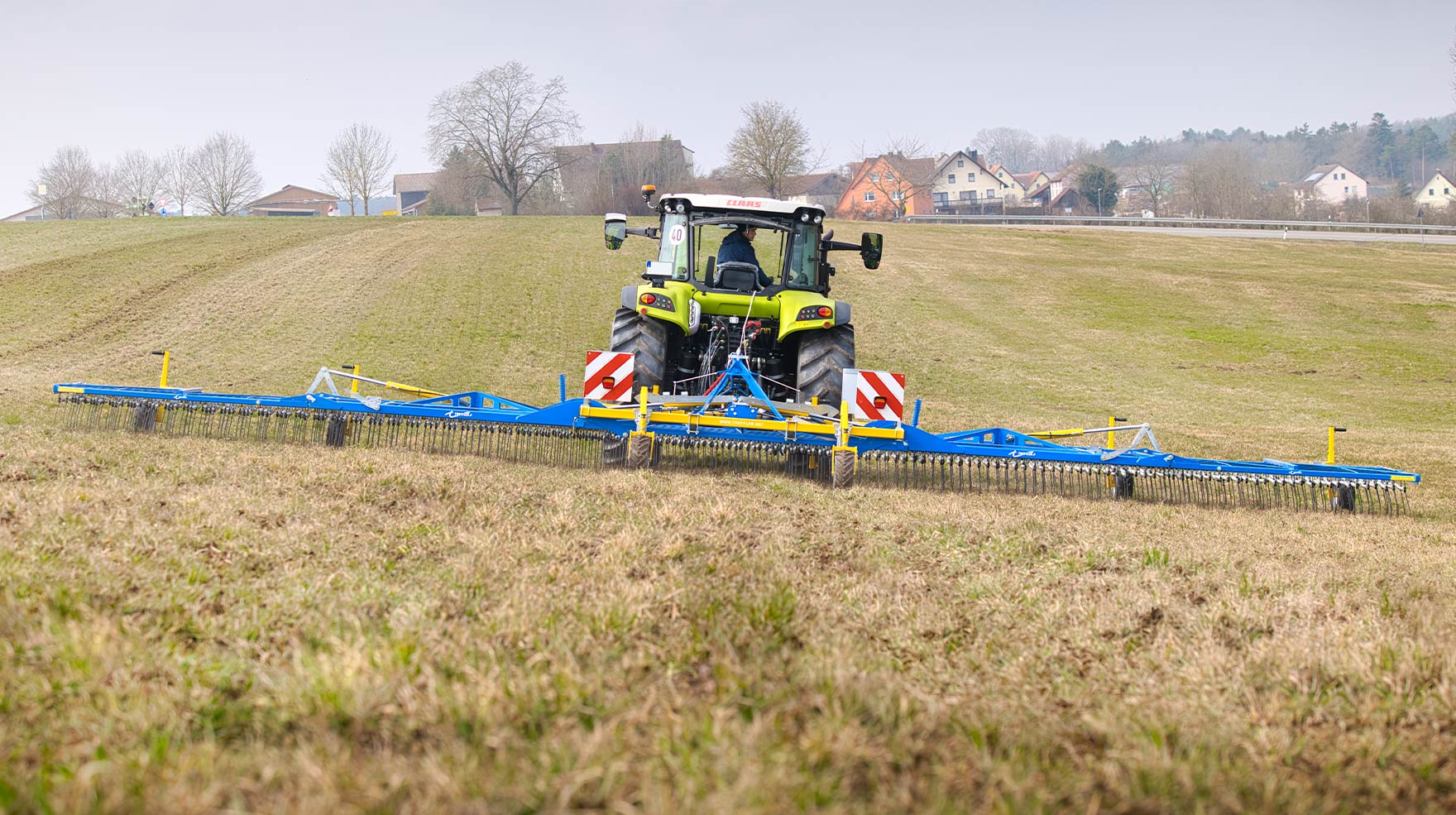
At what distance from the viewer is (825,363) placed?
7.75 metres

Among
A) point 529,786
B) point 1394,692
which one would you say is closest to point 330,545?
point 529,786

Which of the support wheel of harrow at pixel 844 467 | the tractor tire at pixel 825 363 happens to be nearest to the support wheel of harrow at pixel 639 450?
the support wheel of harrow at pixel 844 467

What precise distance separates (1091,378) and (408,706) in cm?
1548

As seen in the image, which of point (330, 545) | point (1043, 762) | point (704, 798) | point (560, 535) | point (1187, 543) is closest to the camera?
point (704, 798)

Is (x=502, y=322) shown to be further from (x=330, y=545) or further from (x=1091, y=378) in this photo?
(x=330, y=545)

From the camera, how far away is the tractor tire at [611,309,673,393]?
24.9 ft

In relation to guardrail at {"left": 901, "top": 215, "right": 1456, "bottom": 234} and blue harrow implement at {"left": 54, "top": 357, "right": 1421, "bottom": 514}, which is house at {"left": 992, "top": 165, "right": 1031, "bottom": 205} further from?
blue harrow implement at {"left": 54, "top": 357, "right": 1421, "bottom": 514}

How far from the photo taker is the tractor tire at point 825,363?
7.70 metres

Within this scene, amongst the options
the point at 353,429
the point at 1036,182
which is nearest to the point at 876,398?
the point at 353,429

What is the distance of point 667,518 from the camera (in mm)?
4539

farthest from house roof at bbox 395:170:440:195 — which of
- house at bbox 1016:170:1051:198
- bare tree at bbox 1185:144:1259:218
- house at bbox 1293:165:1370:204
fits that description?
house at bbox 1293:165:1370:204

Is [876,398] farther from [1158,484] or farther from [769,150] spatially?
[769,150]

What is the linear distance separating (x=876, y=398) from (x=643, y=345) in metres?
1.92

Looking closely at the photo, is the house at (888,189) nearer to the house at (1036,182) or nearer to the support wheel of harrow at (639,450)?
the house at (1036,182)
